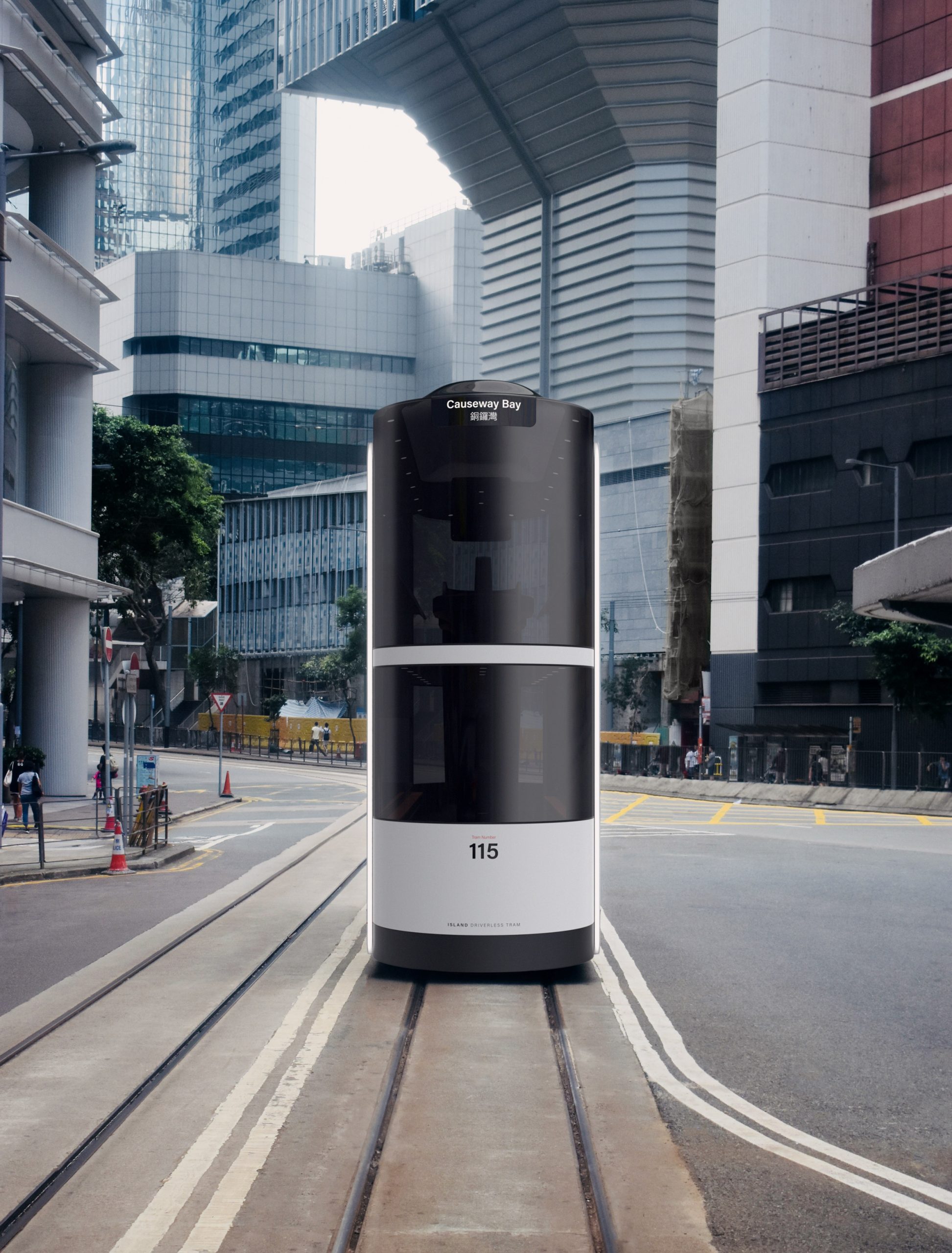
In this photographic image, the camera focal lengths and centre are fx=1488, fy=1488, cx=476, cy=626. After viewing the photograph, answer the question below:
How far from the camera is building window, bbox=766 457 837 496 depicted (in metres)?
64.1

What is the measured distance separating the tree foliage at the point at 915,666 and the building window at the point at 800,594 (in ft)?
35.8

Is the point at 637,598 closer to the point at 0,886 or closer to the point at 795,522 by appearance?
the point at 795,522

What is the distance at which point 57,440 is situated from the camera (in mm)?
42000

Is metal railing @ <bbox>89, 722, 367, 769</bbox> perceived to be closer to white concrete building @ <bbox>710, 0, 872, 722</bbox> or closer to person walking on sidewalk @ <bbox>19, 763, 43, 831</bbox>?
white concrete building @ <bbox>710, 0, 872, 722</bbox>

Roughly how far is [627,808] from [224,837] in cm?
1652

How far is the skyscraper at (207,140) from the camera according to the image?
580 feet

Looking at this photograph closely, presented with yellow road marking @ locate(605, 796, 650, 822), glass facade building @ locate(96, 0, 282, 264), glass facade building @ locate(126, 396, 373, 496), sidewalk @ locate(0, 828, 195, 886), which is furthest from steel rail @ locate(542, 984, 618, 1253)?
glass facade building @ locate(96, 0, 282, 264)

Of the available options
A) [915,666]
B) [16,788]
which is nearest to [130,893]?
[16,788]

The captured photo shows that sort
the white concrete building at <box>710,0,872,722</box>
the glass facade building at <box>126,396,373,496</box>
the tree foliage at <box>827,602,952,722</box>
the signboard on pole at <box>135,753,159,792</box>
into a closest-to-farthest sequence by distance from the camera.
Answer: the signboard on pole at <box>135,753,159,792</box>
the tree foliage at <box>827,602,952,722</box>
the white concrete building at <box>710,0,872,722</box>
the glass facade building at <box>126,396,373,496</box>

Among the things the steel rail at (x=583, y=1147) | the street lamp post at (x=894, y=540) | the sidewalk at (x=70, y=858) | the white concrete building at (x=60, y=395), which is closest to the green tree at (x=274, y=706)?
the street lamp post at (x=894, y=540)

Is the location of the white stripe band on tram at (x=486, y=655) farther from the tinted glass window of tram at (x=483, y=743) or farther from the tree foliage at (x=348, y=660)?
the tree foliage at (x=348, y=660)

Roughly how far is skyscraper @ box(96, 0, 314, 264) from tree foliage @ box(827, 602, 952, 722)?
13580 cm

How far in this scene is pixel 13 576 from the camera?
3584cm

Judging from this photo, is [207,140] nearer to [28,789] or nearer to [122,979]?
[28,789]
